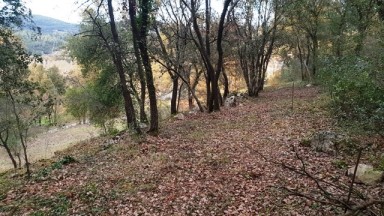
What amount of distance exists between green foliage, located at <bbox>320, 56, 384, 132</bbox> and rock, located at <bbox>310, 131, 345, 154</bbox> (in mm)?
993

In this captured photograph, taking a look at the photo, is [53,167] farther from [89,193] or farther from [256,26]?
[256,26]

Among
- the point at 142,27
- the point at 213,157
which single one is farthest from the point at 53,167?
the point at 142,27

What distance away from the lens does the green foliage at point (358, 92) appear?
10.6 m

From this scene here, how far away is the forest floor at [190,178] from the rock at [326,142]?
308 millimetres

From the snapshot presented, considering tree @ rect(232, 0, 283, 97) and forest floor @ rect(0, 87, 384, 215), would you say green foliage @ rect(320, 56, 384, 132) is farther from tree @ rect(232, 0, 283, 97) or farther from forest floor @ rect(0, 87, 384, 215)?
tree @ rect(232, 0, 283, 97)

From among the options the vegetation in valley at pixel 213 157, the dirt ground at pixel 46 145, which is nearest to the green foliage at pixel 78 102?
the dirt ground at pixel 46 145

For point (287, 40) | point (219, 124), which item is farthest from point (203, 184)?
point (287, 40)

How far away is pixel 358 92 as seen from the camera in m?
12.3

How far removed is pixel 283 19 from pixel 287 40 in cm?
546

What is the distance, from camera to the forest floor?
25.0ft

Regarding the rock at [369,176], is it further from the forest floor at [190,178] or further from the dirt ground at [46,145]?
the dirt ground at [46,145]

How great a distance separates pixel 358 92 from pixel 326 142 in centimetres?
304

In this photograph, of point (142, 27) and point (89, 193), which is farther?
point (142, 27)

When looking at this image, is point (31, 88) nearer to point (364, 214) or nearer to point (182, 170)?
point (182, 170)
